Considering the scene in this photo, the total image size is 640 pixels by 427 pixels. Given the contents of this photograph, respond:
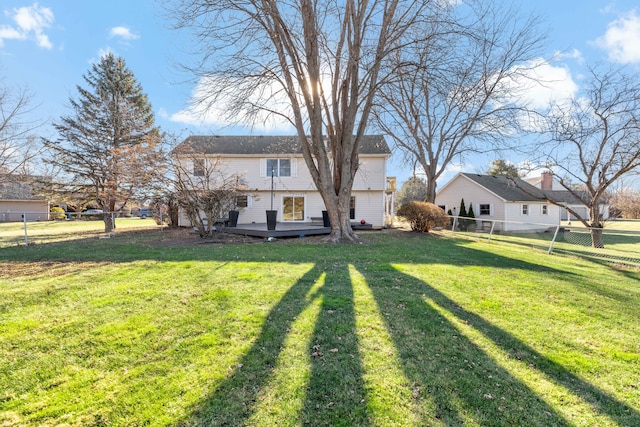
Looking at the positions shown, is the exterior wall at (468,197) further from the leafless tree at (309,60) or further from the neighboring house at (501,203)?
the leafless tree at (309,60)

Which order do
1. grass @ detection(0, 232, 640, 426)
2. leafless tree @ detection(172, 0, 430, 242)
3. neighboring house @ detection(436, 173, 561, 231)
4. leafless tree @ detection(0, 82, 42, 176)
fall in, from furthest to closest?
1. neighboring house @ detection(436, 173, 561, 231)
2. leafless tree @ detection(0, 82, 42, 176)
3. leafless tree @ detection(172, 0, 430, 242)
4. grass @ detection(0, 232, 640, 426)

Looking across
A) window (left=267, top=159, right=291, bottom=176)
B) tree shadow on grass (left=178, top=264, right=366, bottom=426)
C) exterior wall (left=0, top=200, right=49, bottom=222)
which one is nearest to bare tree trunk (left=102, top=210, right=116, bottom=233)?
window (left=267, top=159, right=291, bottom=176)

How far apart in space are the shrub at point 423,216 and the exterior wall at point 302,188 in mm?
2645

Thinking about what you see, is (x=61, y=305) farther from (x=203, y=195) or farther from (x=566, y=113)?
(x=566, y=113)

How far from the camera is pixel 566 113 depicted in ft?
45.4

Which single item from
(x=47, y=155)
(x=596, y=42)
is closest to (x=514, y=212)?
(x=596, y=42)

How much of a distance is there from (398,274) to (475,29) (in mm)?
8129

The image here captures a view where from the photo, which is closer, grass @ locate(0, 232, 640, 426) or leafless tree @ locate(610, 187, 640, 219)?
grass @ locate(0, 232, 640, 426)

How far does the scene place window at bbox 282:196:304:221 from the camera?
17.9 m

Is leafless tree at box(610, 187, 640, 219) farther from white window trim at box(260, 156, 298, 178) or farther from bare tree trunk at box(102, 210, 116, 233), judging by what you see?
bare tree trunk at box(102, 210, 116, 233)

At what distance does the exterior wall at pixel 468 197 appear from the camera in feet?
76.5

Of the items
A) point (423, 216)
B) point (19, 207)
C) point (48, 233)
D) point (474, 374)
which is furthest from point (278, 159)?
point (19, 207)

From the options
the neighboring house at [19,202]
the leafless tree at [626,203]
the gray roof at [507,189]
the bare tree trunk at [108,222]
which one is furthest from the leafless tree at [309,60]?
the leafless tree at [626,203]

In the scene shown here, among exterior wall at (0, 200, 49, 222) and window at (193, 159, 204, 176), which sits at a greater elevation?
window at (193, 159, 204, 176)
